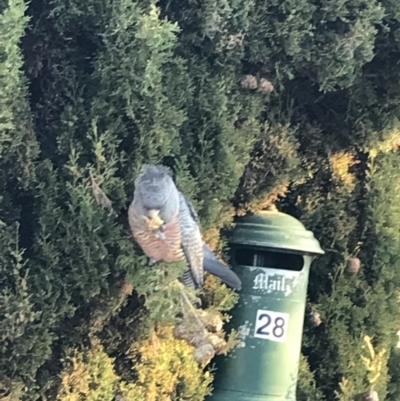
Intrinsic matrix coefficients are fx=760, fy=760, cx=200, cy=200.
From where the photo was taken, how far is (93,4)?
1.69 meters

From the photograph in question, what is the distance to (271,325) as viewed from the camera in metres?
2.09

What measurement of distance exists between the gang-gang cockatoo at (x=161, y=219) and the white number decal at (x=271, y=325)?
0.54 m

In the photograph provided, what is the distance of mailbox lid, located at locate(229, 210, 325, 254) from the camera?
6.69 ft

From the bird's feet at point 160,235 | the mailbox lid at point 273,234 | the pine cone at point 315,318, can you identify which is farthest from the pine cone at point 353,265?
the bird's feet at point 160,235

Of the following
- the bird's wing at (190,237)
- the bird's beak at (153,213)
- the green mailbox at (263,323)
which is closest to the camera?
the bird's beak at (153,213)

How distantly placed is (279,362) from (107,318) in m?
0.56

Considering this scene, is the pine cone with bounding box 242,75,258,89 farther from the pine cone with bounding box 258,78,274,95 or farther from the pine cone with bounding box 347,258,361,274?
the pine cone with bounding box 347,258,361,274

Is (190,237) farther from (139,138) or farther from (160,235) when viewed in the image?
(139,138)

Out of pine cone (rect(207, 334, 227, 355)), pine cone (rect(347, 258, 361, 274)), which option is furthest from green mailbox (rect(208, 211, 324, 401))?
pine cone (rect(347, 258, 361, 274))

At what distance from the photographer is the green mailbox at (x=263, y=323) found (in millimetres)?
2074

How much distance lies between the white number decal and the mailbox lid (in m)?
0.19

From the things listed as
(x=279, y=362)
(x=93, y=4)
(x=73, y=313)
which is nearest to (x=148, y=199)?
(x=73, y=313)

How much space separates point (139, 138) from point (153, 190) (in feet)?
1.03

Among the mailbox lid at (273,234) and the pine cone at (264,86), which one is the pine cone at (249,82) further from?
the mailbox lid at (273,234)
